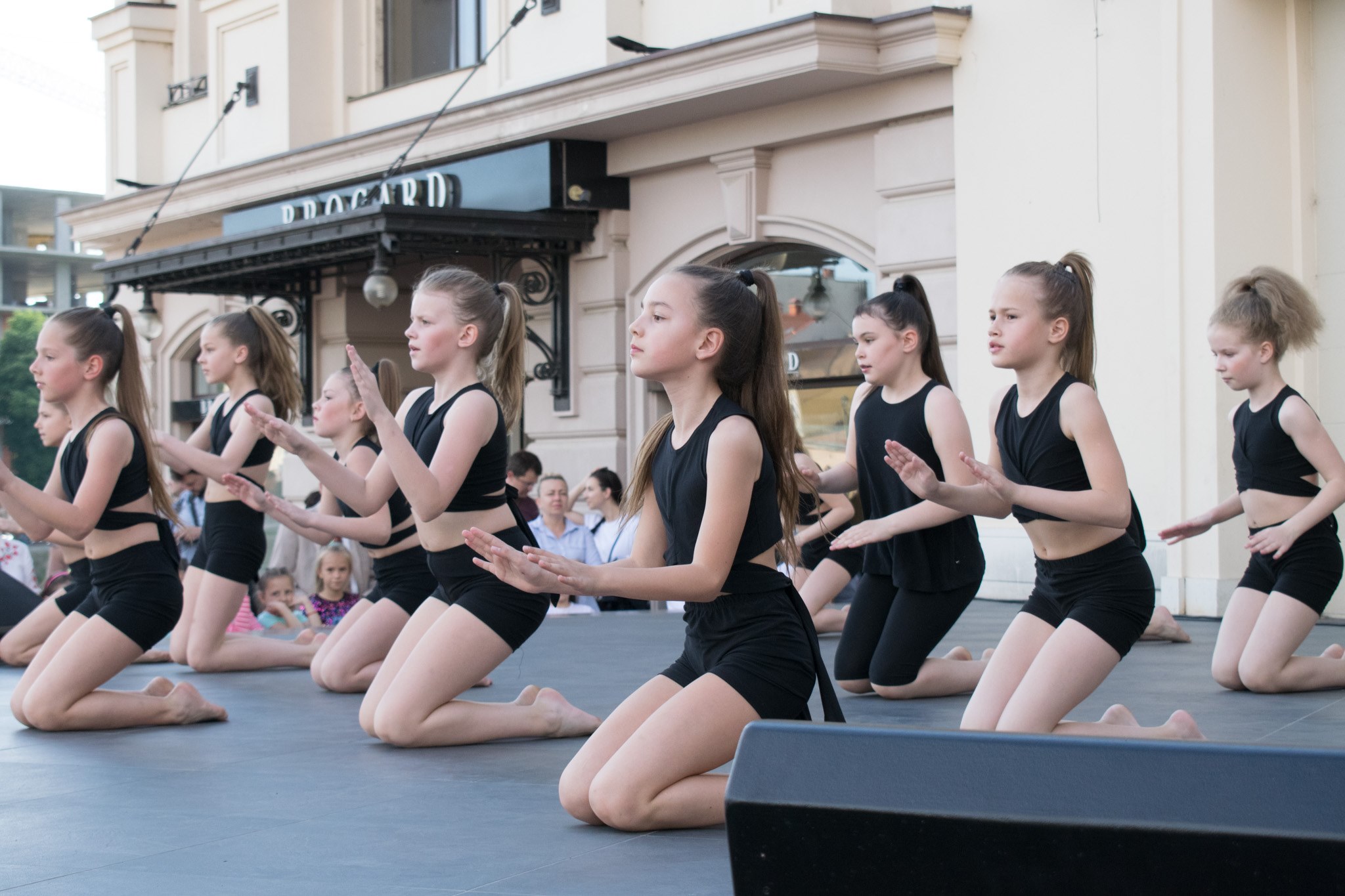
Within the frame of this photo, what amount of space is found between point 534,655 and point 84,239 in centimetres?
1362

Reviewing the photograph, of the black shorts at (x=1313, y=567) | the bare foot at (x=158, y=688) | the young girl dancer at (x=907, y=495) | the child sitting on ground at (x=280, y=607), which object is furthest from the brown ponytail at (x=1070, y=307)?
the child sitting on ground at (x=280, y=607)

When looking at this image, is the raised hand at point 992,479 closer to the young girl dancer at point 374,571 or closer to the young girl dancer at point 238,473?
the young girl dancer at point 374,571

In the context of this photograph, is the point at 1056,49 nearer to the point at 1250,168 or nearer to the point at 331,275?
the point at 1250,168

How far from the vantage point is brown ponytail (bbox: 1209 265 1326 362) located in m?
5.94

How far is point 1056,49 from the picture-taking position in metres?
10.4

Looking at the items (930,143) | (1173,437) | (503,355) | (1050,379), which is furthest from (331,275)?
(1050,379)

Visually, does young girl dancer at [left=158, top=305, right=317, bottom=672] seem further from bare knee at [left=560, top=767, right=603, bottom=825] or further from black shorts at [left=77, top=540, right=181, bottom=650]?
bare knee at [left=560, top=767, right=603, bottom=825]

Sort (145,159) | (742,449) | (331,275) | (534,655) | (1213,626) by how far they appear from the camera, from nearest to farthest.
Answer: (742,449) → (534,655) → (1213,626) → (331,275) → (145,159)

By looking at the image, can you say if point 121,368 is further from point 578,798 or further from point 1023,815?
point 1023,815

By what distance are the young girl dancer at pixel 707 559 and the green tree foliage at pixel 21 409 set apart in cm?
3969

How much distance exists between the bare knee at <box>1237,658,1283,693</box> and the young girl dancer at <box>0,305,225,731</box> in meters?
4.22

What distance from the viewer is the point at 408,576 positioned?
22.0 ft

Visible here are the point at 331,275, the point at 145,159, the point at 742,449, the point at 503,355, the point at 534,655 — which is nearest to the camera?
the point at 742,449

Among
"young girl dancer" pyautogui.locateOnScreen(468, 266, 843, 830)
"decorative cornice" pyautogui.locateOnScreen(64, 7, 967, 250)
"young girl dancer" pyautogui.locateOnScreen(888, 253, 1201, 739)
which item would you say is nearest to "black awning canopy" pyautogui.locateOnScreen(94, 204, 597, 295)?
"decorative cornice" pyautogui.locateOnScreen(64, 7, 967, 250)
